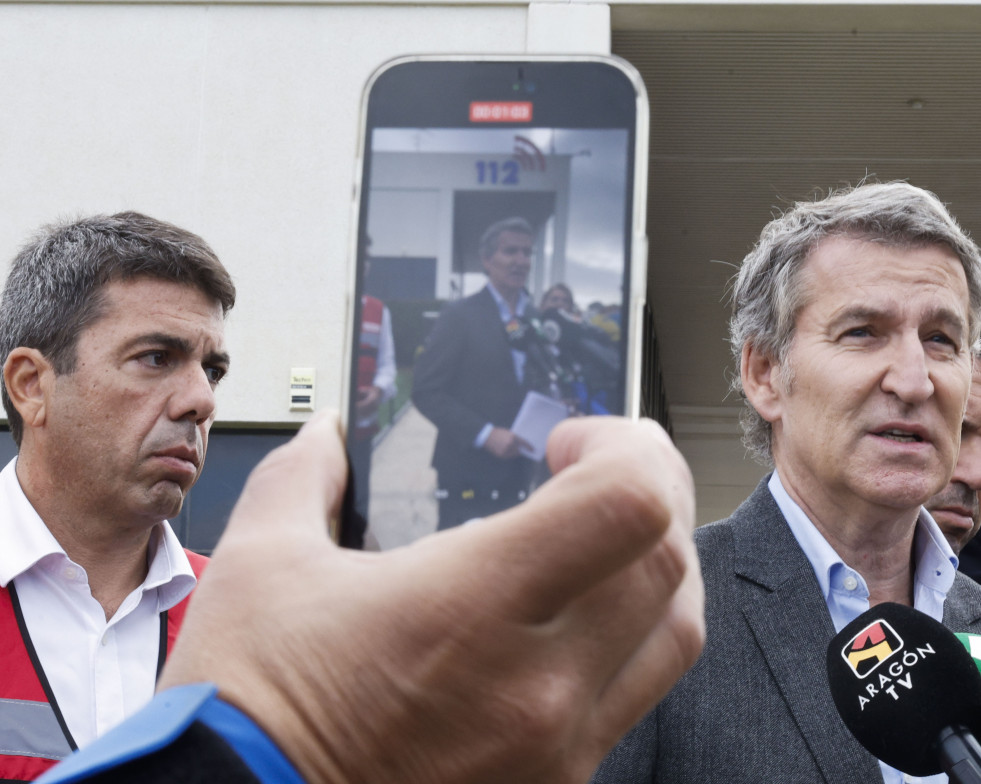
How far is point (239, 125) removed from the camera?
6.24 meters

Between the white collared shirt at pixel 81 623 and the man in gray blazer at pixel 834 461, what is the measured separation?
98 cm

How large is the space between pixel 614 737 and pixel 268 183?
5.74 meters

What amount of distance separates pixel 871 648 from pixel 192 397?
1.42m

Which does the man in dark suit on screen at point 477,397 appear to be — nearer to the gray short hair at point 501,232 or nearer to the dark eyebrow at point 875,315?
the gray short hair at point 501,232

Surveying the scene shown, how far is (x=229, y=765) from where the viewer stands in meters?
0.63

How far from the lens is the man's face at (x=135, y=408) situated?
215cm

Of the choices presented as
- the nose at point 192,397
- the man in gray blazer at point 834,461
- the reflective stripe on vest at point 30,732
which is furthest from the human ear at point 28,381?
the man in gray blazer at point 834,461

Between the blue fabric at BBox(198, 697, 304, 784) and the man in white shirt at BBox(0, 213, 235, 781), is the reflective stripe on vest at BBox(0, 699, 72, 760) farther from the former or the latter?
the blue fabric at BBox(198, 697, 304, 784)

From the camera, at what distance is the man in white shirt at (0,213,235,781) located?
6.60ft

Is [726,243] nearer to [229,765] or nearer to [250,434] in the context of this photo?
[250,434]

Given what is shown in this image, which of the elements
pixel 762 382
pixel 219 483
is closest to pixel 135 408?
pixel 762 382

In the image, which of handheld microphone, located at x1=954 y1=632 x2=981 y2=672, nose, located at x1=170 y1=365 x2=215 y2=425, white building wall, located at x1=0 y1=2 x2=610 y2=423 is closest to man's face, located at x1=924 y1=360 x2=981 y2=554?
handheld microphone, located at x1=954 y1=632 x2=981 y2=672

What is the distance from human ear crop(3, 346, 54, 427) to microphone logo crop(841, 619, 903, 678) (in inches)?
64.7

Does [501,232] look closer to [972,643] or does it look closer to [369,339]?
[369,339]
